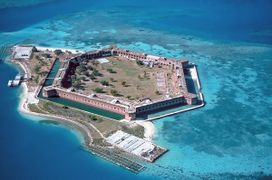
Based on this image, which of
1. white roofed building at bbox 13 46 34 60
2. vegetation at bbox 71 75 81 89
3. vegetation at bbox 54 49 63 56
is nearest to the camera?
vegetation at bbox 71 75 81 89

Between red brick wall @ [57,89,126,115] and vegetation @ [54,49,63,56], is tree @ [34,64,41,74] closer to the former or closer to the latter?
vegetation @ [54,49,63,56]

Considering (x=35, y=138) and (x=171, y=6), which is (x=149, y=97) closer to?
(x=35, y=138)

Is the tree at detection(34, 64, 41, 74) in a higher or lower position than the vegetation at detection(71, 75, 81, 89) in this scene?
higher

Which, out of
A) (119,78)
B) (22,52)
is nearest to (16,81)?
(22,52)

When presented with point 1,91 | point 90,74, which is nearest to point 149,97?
point 90,74

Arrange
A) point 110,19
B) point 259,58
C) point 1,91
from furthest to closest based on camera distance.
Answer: point 110,19, point 259,58, point 1,91

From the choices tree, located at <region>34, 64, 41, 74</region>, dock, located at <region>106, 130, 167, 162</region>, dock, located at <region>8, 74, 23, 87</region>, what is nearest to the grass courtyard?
tree, located at <region>34, 64, 41, 74</region>
